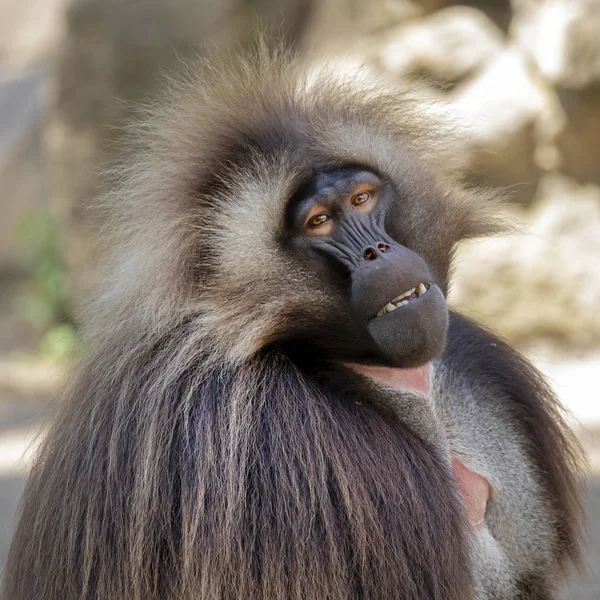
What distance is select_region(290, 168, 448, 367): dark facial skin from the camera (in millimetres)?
2182

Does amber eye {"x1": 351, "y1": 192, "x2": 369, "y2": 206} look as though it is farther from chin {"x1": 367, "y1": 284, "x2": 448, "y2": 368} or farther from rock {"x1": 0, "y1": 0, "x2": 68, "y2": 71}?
rock {"x1": 0, "y1": 0, "x2": 68, "y2": 71}

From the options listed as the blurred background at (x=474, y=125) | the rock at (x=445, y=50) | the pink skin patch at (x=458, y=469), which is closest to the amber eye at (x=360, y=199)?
the pink skin patch at (x=458, y=469)

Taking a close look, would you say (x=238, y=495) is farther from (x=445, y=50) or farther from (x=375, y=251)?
(x=445, y=50)

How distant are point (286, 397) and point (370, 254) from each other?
41 centimetres

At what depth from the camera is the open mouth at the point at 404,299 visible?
7.20 ft

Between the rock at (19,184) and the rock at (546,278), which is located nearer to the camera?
the rock at (546,278)

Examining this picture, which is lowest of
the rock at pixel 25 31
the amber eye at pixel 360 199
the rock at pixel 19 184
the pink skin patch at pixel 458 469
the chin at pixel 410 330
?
the rock at pixel 19 184

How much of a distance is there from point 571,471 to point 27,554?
1.63 meters

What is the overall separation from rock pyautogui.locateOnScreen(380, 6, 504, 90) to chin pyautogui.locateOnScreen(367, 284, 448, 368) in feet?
17.7

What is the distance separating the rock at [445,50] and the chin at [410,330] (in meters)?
5.40

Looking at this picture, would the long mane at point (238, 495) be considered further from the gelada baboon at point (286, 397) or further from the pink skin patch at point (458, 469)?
the pink skin patch at point (458, 469)

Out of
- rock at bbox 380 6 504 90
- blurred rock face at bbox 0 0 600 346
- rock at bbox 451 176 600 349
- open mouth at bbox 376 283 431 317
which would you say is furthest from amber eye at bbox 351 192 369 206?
rock at bbox 380 6 504 90

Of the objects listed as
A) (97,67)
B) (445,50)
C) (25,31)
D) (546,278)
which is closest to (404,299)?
(546,278)

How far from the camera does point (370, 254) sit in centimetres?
223
